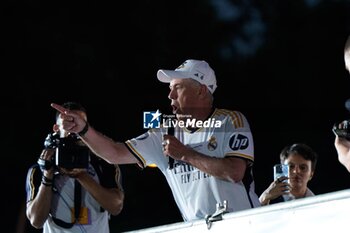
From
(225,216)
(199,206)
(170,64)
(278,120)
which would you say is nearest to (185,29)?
(170,64)

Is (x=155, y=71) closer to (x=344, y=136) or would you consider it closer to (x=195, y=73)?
(x=195, y=73)

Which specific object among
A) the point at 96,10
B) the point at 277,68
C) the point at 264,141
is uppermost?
the point at 96,10

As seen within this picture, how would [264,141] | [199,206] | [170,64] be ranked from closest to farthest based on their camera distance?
[199,206] → [264,141] → [170,64]

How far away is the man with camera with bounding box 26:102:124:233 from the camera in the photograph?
4656mm

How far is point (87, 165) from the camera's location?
15.4 feet

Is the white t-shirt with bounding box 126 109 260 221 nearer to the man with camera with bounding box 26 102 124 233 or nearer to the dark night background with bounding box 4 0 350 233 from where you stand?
the man with camera with bounding box 26 102 124 233

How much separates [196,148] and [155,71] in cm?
699

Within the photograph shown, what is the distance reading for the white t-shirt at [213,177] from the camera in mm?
3822

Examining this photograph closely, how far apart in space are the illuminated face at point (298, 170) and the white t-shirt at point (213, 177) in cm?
74

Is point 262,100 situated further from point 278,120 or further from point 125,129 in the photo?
point 125,129

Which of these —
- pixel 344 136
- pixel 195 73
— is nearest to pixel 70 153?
pixel 195 73

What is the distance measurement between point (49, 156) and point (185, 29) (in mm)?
7695

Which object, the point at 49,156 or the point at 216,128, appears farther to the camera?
the point at 49,156

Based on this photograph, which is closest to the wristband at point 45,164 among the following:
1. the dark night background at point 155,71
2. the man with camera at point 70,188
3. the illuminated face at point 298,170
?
the man with camera at point 70,188
